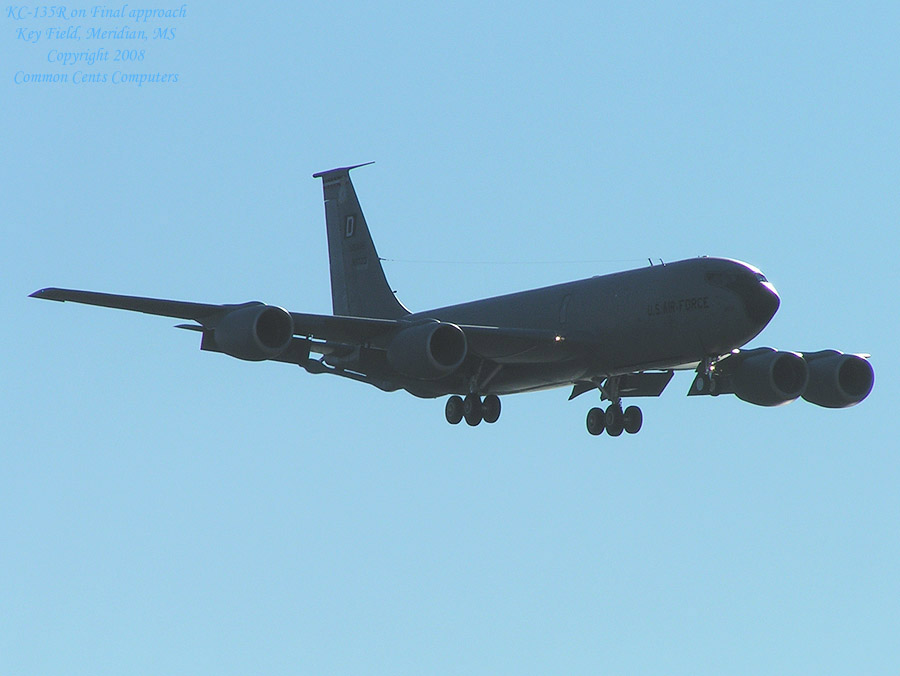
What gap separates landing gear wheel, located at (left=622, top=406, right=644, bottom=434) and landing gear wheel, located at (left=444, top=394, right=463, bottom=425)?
4.99 metres

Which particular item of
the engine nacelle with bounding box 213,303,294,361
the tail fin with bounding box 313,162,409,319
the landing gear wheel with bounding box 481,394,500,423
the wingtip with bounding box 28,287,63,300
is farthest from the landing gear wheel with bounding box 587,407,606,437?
the wingtip with bounding box 28,287,63,300

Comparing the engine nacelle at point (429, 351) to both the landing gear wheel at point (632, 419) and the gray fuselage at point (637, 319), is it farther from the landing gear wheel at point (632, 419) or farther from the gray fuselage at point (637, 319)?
the landing gear wheel at point (632, 419)

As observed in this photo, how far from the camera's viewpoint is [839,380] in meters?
52.3

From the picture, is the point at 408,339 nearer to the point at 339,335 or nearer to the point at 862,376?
the point at 339,335

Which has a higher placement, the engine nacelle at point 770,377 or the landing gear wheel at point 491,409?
the engine nacelle at point 770,377

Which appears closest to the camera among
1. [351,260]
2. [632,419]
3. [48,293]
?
[48,293]

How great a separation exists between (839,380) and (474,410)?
1144cm

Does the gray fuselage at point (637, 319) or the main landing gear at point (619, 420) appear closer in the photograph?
the gray fuselage at point (637, 319)

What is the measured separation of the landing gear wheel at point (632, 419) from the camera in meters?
50.2

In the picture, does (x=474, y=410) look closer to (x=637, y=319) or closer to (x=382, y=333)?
(x=382, y=333)

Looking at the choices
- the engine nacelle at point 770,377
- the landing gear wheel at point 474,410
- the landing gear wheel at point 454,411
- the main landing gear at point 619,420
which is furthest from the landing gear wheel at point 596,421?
the engine nacelle at point 770,377

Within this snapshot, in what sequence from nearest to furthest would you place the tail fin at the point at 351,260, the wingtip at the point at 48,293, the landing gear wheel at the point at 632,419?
the wingtip at the point at 48,293
the landing gear wheel at the point at 632,419
the tail fin at the point at 351,260

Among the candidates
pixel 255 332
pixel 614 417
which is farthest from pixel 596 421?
pixel 255 332

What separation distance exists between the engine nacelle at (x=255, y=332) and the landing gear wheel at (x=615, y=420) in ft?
34.9
